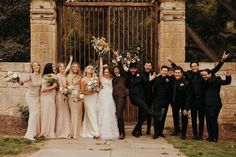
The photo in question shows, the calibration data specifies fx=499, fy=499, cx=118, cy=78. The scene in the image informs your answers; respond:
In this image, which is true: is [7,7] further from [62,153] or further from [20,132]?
[62,153]

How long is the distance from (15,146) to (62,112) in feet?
6.04

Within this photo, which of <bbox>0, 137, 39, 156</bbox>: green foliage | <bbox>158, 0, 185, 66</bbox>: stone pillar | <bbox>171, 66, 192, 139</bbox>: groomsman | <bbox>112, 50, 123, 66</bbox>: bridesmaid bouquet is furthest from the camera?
<bbox>158, 0, 185, 66</bbox>: stone pillar

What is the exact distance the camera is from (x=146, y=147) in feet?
32.6

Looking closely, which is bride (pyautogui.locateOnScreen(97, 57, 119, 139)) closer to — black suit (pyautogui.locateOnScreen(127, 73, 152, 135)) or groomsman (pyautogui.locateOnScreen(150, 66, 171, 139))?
black suit (pyautogui.locateOnScreen(127, 73, 152, 135))

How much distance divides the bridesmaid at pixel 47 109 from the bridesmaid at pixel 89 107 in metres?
0.68

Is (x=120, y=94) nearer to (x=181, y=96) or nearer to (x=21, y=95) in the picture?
(x=181, y=96)

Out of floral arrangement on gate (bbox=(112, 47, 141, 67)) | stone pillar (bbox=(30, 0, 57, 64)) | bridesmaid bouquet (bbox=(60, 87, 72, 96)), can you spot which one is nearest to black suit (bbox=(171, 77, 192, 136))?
floral arrangement on gate (bbox=(112, 47, 141, 67))

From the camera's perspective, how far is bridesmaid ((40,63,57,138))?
1102 cm

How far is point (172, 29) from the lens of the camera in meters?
12.5

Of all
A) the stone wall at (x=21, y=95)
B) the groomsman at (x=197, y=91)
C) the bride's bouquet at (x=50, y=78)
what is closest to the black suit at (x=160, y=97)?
the groomsman at (x=197, y=91)

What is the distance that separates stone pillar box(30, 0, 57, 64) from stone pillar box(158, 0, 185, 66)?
2731 millimetres

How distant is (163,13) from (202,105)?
2.76 metres

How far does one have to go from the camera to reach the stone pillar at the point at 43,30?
12367 mm

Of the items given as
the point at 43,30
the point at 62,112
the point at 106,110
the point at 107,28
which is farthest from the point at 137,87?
the point at 43,30
